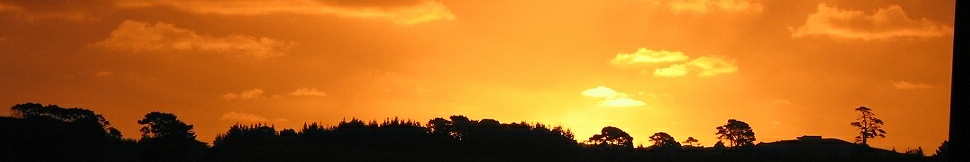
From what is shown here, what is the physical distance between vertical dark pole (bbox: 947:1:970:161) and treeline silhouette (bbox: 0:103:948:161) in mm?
67827

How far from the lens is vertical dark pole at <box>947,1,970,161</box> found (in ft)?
13.2

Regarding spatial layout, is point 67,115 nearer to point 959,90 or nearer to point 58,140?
point 58,140

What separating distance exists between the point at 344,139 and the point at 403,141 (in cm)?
406

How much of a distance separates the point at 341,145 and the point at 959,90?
73.4 m

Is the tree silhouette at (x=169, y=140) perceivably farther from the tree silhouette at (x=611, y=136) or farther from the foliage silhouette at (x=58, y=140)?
the tree silhouette at (x=611, y=136)

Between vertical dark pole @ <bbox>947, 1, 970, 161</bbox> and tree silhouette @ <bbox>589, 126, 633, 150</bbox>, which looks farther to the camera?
tree silhouette @ <bbox>589, 126, 633, 150</bbox>

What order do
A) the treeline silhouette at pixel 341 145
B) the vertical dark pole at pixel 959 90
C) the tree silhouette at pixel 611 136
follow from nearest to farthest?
1. the vertical dark pole at pixel 959 90
2. the treeline silhouette at pixel 341 145
3. the tree silhouette at pixel 611 136

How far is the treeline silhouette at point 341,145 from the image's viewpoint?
75062 millimetres

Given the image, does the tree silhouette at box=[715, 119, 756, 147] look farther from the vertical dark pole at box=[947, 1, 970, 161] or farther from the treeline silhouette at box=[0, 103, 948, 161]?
the vertical dark pole at box=[947, 1, 970, 161]

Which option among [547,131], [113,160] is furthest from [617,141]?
[113,160]

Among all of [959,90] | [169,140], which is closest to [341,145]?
[169,140]

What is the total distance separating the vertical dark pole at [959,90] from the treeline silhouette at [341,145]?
67.8 meters

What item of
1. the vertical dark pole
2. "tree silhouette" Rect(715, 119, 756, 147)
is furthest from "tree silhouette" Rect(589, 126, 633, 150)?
the vertical dark pole

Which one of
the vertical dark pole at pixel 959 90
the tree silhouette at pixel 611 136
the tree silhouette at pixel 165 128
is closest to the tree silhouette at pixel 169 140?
the tree silhouette at pixel 165 128
